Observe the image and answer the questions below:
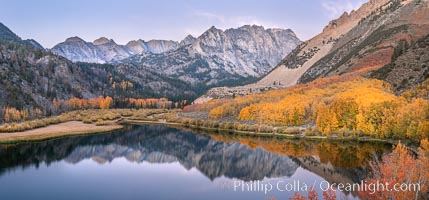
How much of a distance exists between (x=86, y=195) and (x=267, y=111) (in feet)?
306

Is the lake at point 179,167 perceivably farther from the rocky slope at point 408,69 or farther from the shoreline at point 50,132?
the rocky slope at point 408,69

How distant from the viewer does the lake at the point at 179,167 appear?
5984 centimetres

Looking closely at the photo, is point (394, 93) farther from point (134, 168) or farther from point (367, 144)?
point (134, 168)

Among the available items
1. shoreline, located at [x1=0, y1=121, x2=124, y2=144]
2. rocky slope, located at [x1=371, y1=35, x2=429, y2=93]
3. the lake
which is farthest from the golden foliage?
shoreline, located at [x1=0, y1=121, x2=124, y2=144]

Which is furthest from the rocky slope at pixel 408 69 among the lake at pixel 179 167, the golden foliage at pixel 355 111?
the lake at pixel 179 167

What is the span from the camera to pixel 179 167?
8469 cm

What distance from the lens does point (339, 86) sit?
509 feet

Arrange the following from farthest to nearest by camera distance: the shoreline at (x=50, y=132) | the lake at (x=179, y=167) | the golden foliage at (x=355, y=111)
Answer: the shoreline at (x=50, y=132) → the golden foliage at (x=355, y=111) → the lake at (x=179, y=167)

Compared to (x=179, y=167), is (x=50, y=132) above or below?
above

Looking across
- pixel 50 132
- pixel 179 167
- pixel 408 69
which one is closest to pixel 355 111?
pixel 408 69

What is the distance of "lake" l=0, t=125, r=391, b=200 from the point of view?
5984 cm

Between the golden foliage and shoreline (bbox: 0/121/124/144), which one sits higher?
the golden foliage

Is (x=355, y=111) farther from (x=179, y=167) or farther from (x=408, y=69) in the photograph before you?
(x=179, y=167)

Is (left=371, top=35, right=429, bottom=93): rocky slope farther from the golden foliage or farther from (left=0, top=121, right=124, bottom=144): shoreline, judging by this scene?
(left=0, top=121, right=124, bottom=144): shoreline
